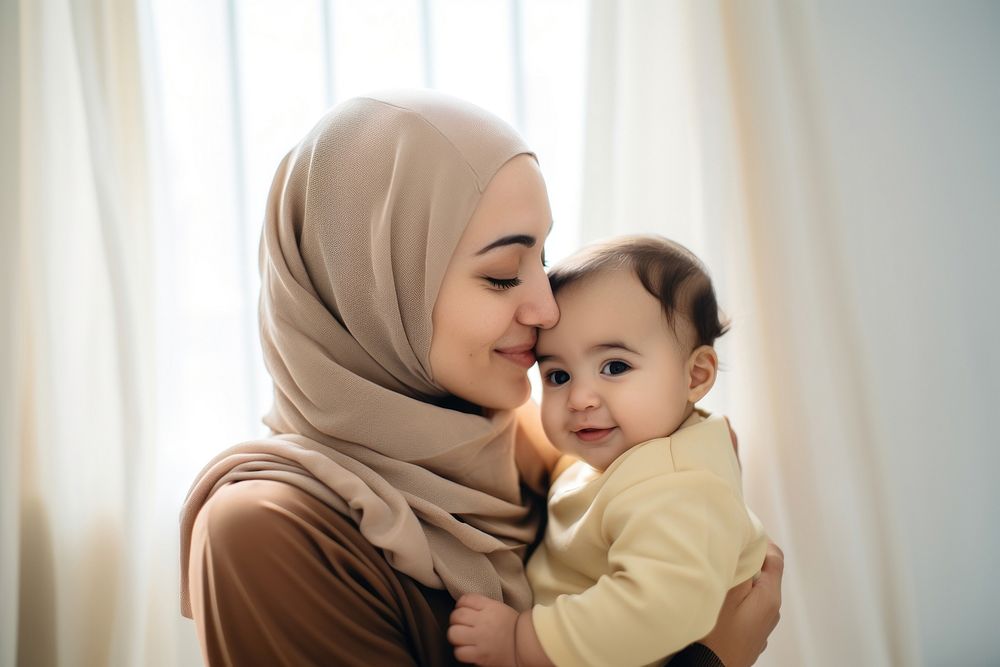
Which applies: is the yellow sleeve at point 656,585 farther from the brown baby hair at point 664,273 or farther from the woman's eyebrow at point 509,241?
the woman's eyebrow at point 509,241

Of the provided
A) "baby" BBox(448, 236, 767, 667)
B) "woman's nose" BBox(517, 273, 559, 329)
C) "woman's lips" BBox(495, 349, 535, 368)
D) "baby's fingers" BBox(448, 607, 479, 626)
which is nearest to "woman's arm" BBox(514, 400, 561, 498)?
"baby" BBox(448, 236, 767, 667)

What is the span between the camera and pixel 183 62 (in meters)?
2.03

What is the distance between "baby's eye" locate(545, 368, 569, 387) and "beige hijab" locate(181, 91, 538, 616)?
15 centimetres

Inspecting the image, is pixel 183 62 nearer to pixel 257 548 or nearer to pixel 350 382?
pixel 350 382

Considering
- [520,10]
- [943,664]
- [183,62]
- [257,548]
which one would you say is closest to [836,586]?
[943,664]

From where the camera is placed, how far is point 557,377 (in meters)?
1.37

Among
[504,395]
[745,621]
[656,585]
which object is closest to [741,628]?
[745,621]

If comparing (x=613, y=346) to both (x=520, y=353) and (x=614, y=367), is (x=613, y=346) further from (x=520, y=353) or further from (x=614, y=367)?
(x=520, y=353)

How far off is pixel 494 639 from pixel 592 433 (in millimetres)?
375

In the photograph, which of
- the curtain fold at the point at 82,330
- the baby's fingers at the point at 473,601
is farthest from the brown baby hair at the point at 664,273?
the curtain fold at the point at 82,330

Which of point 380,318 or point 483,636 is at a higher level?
point 380,318

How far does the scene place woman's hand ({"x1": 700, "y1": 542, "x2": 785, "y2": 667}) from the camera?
1288mm

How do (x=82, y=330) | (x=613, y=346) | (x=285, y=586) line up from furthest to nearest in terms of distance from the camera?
(x=82, y=330) < (x=613, y=346) < (x=285, y=586)

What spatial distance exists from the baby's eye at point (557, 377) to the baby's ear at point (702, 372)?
22 centimetres
